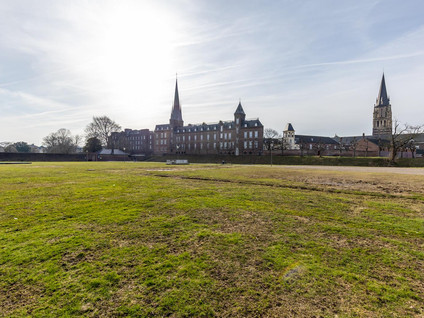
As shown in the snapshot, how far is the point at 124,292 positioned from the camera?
3.27 meters

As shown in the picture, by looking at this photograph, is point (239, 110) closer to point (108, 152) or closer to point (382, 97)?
point (108, 152)

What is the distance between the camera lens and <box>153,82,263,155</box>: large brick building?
75188 mm

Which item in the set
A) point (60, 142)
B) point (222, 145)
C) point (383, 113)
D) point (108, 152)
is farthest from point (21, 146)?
point (383, 113)

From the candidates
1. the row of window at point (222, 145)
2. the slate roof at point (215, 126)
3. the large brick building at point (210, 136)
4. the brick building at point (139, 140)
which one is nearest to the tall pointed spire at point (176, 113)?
the large brick building at point (210, 136)

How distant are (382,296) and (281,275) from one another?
4.64 ft

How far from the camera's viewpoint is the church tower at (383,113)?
91.9m

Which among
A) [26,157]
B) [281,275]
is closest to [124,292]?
[281,275]

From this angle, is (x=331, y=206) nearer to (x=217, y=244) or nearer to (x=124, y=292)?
(x=217, y=244)

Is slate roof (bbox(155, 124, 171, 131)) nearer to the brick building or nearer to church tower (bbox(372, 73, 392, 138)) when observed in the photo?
the brick building

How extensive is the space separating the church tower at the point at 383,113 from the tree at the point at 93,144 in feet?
366

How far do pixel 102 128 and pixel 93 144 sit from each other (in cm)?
669

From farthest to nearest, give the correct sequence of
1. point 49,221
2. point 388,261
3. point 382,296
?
1. point 49,221
2. point 388,261
3. point 382,296

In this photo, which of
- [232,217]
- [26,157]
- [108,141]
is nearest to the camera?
[232,217]

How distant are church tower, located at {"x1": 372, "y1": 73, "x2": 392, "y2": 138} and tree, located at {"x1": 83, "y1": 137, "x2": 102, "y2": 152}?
111683 mm
